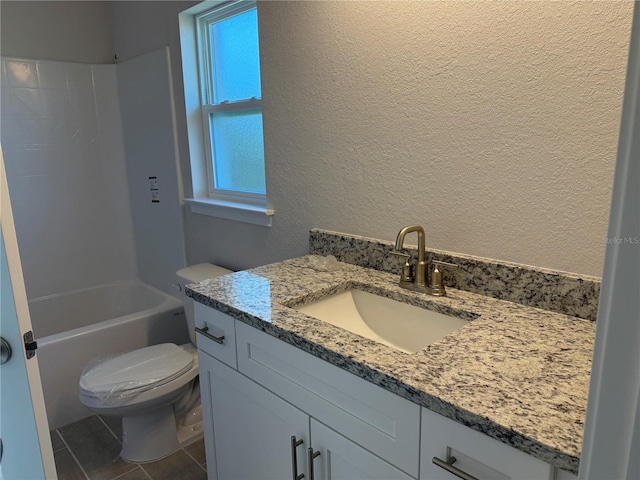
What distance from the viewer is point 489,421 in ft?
2.37

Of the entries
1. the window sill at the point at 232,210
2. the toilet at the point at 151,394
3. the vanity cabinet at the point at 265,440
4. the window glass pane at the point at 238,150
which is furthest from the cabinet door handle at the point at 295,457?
the window glass pane at the point at 238,150

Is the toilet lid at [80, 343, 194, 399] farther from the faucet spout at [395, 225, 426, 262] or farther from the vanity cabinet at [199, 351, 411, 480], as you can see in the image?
the faucet spout at [395, 225, 426, 262]

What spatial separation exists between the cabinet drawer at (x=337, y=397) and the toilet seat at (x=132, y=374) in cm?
72

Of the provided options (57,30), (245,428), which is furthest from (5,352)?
(57,30)

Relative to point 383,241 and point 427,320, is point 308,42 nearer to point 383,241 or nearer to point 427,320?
point 383,241

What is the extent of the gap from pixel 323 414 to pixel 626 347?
767 mm

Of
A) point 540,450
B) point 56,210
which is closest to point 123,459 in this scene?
point 56,210

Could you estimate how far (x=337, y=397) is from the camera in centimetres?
101

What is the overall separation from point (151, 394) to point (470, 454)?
4.59 ft

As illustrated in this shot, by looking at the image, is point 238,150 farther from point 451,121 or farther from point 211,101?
point 451,121

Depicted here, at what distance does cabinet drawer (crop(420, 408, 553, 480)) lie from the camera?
71 centimetres

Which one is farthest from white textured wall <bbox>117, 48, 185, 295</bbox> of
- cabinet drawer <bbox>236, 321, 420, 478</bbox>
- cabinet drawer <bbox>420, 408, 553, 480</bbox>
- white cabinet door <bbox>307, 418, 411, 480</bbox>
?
cabinet drawer <bbox>420, 408, 553, 480</bbox>

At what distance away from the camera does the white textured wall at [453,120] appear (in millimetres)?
1048

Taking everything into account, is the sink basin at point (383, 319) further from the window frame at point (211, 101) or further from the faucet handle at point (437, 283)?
the window frame at point (211, 101)
